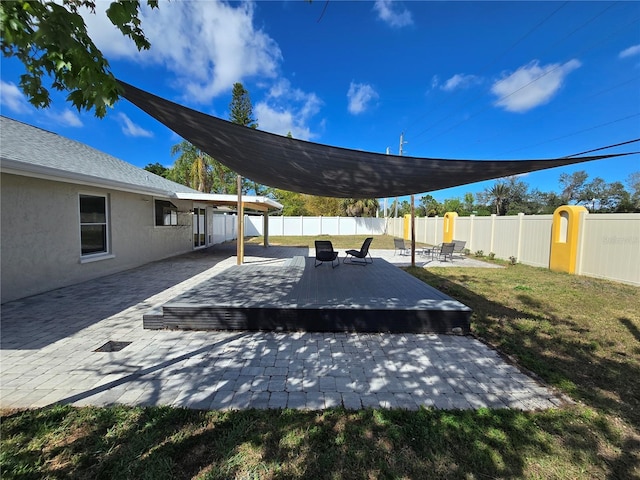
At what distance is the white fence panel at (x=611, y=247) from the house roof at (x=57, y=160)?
10.4 meters

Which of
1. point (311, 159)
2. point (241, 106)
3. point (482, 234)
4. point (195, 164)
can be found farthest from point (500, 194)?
point (311, 159)

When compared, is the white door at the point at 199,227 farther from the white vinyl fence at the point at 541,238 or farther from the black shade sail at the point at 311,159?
the black shade sail at the point at 311,159

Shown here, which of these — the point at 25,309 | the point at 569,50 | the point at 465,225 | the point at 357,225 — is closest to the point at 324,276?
the point at 25,309

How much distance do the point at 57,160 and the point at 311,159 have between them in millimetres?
6345

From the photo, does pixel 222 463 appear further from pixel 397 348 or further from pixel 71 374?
pixel 397 348

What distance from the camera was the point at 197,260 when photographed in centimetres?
1030

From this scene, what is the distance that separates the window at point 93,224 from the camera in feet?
21.4

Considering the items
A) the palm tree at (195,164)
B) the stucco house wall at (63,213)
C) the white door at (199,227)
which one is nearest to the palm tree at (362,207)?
the palm tree at (195,164)

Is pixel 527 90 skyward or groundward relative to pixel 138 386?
skyward

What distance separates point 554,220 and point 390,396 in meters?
9.62

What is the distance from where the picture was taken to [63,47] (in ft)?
3.75

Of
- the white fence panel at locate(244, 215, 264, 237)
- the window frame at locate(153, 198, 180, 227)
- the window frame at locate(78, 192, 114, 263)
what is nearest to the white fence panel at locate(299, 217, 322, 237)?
the white fence panel at locate(244, 215, 264, 237)

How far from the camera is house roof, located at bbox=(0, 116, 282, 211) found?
4891mm

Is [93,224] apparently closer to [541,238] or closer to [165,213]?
[165,213]
